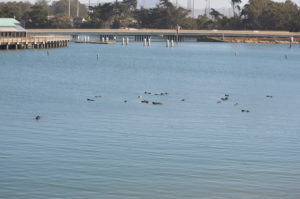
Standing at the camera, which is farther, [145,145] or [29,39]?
[29,39]

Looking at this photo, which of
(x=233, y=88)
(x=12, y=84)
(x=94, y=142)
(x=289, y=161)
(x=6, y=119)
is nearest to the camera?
(x=289, y=161)

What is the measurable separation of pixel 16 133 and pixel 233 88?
37687 millimetres

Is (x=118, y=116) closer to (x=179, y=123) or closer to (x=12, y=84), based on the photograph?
(x=179, y=123)

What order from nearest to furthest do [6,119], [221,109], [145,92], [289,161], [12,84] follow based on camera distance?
[289,161] → [6,119] → [221,109] → [145,92] → [12,84]

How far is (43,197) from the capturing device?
76.7 ft

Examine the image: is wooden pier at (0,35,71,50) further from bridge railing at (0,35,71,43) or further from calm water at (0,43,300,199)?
calm water at (0,43,300,199)

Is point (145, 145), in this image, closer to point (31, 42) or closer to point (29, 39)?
point (29, 39)

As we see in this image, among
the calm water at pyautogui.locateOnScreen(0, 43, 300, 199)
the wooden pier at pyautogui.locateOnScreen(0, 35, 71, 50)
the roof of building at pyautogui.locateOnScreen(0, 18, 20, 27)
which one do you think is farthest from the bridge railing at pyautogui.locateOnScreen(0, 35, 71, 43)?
the calm water at pyautogui.locateOnScreen(0, 43, 300, 199)

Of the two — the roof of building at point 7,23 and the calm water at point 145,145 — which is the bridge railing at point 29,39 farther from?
the calm water at point 145,145

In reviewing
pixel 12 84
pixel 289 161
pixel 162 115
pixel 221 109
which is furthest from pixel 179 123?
pixel 12 84

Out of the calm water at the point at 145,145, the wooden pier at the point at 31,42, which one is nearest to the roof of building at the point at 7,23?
the wooden pier at the point at 31,42

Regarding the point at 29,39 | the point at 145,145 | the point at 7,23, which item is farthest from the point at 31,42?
the point at 145,145

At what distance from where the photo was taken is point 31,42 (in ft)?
427

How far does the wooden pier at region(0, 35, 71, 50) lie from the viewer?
119062 millimetres
